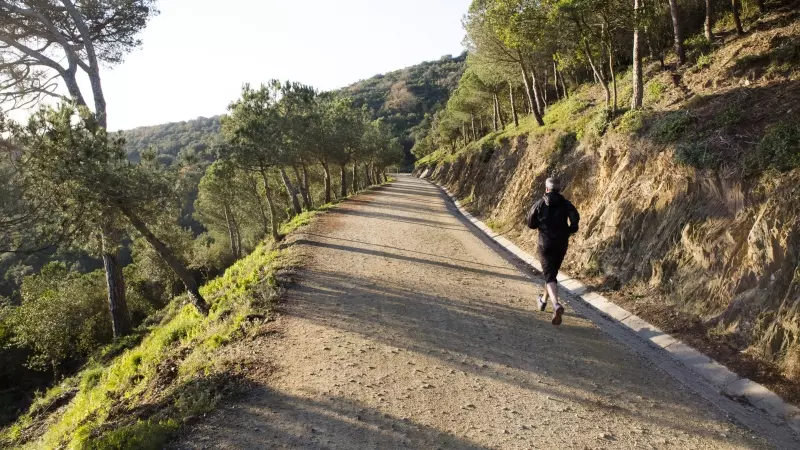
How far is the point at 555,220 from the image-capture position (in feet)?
22.7

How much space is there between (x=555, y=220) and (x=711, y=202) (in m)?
3.19

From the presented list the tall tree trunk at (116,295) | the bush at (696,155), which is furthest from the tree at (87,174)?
the bush at (696,155)

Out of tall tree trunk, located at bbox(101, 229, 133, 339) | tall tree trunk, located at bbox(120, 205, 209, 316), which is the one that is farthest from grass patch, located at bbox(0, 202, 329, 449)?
tall tree trunk, located at bbox(101, 229, 133, 339)

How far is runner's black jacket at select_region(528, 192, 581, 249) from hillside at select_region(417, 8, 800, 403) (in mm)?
2314

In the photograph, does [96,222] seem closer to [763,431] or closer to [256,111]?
[256,111]

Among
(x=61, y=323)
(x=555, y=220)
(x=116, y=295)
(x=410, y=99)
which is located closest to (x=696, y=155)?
(x=555, y=220)

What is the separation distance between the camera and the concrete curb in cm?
483

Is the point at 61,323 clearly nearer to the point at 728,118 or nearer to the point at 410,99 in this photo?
the point at 728,118

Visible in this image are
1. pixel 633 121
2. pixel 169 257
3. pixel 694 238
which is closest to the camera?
pixel 694 238

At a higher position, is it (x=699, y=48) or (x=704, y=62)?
(x=699, y=48)

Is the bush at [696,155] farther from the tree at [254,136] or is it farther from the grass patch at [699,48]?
the tree at [254,136]

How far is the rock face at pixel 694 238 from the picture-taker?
19.1 ft

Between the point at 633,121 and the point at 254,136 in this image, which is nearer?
the point at 633,121

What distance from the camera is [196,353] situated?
690 centimetres
